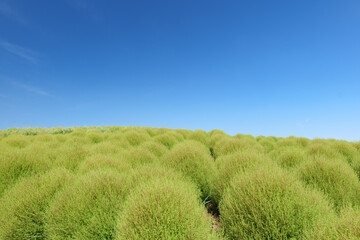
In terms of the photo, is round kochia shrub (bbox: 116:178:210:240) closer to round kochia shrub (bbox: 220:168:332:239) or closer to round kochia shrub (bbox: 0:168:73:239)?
round kochia shrub (bbox: 220:168:332:239)

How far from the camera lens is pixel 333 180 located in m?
3.21

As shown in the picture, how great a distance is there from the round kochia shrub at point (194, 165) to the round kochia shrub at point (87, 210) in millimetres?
1541

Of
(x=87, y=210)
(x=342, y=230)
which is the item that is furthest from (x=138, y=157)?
(x=342, y=230)

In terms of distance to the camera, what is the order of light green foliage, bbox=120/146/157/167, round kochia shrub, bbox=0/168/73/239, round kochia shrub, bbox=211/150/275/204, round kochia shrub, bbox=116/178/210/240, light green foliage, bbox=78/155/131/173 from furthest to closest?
1. light green foliage, bbox=120/146/157/167
2. light green foliage, bbox=78/155/131/173
3. round kochia shrub, bbox=211/150/275/204
4. round kochia shrub, bbox=0/168/73/239
5. round kochia shrub, bbox=116/178/210/240

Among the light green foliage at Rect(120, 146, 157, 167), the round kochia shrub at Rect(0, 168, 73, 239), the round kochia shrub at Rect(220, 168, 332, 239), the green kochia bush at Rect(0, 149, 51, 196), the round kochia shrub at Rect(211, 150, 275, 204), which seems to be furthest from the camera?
the light green foliage at Rect(120, 146, 157, 167)

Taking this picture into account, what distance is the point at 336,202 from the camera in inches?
117

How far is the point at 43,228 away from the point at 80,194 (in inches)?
34.5

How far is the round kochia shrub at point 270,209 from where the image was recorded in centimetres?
203

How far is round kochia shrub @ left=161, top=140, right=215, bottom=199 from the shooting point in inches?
146

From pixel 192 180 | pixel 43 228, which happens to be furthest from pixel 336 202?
pixel 43 228

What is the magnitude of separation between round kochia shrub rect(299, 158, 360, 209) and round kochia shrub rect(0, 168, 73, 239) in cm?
431

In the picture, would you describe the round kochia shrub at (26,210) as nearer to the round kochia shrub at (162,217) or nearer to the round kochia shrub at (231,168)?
the round kochia shrub at (162,217)

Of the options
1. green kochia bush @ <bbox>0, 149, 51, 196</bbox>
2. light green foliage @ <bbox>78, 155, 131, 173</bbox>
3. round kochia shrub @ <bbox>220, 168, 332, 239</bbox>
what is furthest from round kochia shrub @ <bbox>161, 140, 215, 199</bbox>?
green kochia bush @ <bbox>0, 149, 51, 196</bbox>

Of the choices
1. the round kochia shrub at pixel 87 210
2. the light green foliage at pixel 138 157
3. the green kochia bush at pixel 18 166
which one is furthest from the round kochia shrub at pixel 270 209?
the green kochia bush at pixel 18 166
